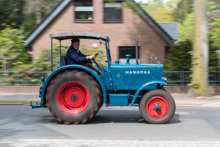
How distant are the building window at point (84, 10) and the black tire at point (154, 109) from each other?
1184 cm

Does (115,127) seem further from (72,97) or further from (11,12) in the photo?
(11,12)

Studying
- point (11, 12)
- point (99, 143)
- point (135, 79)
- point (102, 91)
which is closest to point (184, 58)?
point (135, 79)

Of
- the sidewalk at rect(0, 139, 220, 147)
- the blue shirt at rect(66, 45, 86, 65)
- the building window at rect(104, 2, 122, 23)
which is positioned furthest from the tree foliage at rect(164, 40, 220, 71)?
the sidewalk at rect(0, 139, 220, 147)

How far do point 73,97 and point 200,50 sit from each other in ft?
22.7

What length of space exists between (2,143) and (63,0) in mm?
13618

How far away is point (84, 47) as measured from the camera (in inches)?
610

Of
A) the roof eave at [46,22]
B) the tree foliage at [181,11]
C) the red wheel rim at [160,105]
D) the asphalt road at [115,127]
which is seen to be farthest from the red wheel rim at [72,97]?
Result: the tree foliage at [181,11]

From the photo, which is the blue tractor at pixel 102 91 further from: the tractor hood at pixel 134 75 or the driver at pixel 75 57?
the driver at pixel 75 57

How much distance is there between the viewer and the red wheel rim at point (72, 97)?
23.9 feet

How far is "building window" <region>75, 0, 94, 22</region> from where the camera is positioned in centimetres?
1812

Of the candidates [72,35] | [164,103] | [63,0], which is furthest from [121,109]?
[63,0]

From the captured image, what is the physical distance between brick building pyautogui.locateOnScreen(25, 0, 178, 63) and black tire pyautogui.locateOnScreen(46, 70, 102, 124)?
10517 millimetres

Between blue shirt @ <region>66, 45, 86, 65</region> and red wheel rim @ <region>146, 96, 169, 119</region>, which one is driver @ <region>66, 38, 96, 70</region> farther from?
red wheel rim @ <region>146, 96, 169, 119</region>

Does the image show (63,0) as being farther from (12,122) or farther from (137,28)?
(12,122)
